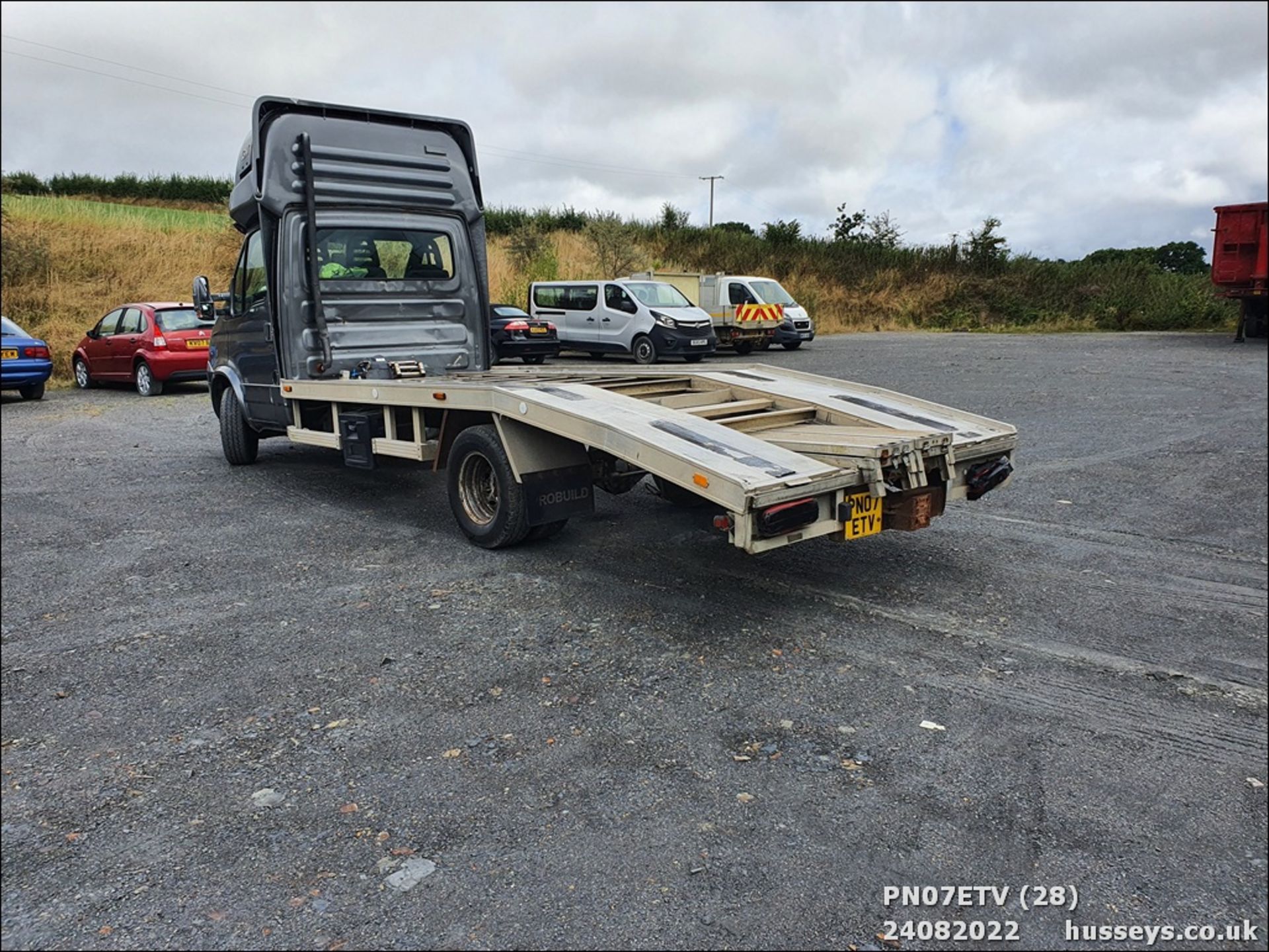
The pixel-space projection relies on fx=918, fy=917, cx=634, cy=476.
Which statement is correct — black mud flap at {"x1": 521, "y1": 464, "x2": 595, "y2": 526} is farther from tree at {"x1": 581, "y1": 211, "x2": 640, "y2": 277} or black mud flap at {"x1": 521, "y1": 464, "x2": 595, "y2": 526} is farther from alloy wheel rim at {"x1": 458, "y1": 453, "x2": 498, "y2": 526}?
tree at {"x1": 581, "y1": 211, "x2": 640, "y2": 277}

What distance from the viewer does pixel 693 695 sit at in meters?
3.53

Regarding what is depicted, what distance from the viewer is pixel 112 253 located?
21969 millimetres

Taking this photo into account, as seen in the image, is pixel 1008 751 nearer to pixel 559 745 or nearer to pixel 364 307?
pixel 559 745

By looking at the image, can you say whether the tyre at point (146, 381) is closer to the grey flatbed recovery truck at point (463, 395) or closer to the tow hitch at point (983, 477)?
the grey flatbed recovery truck at point (463, 395)

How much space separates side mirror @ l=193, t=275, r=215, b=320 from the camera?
7.45 meters

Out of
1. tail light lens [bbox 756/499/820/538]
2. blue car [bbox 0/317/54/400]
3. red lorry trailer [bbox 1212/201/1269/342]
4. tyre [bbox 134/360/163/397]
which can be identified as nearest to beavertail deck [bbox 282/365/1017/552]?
tail light lens [bbox 756/499/820/538]

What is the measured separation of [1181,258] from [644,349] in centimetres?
1799

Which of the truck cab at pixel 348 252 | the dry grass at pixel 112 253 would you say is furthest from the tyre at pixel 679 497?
the dry grass at pixel 112 253

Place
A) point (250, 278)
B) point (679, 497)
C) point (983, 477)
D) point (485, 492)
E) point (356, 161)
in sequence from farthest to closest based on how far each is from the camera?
point (250, 278) → point (356, 161) → point (679, 497) → point (485, 492) → point (983, 477)

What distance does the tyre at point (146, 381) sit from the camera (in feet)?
40.7

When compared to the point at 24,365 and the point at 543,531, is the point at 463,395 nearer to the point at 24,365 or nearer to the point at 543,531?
the point at 543,531

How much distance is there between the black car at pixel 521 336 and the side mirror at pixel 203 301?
410 inches

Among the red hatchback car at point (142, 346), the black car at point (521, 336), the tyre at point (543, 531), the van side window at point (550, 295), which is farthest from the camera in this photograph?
the van side window at point (550, 295)

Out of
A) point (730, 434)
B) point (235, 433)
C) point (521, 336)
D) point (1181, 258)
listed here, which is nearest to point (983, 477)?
point (730, 434)
